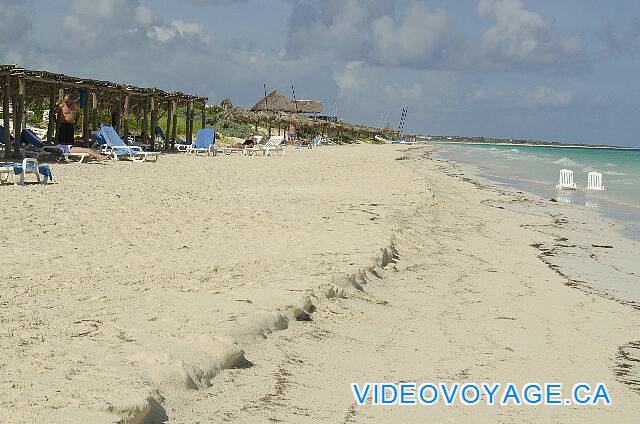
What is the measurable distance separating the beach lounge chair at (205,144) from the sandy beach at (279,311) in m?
12.5

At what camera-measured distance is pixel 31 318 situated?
3551 mm

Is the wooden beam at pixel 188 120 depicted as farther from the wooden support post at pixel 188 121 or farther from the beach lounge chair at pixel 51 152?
the beach lounge chair at pixel 51 152

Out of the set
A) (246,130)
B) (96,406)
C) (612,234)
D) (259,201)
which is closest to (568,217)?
(612,234)

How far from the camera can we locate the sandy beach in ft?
9.18

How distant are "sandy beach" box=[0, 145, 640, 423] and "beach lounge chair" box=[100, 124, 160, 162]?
7825mm

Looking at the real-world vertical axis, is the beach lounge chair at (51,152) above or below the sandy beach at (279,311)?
above

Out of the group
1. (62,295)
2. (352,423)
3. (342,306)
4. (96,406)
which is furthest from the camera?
(342,306)

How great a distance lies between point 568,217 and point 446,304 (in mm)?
7131

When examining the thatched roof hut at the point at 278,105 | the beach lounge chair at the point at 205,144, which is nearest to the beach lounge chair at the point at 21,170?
the beach lounge chair at the point at 205,144

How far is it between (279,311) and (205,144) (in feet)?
60.1

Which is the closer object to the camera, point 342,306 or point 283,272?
point 342,306

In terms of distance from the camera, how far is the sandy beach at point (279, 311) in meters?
2.80

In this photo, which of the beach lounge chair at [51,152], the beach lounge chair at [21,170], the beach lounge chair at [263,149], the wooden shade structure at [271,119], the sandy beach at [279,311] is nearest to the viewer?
the sandy beach at [279,311]

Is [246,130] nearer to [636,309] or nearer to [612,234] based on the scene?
[612,234]
